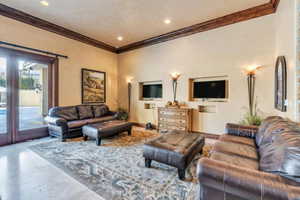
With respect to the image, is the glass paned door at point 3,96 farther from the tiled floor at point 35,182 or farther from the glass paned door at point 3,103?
the tiled floor at point 35,182

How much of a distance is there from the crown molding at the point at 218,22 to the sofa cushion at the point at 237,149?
3.29 m

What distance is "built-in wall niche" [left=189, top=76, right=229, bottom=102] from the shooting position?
13.7 feet

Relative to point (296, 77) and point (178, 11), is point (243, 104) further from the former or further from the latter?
point (178, 11)

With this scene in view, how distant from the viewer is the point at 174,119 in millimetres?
4680

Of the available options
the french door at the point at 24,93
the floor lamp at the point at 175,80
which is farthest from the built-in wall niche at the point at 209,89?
the french door at the point at 24,93

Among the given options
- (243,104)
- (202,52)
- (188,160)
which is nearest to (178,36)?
(202,52)

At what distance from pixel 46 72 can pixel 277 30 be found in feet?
20.5

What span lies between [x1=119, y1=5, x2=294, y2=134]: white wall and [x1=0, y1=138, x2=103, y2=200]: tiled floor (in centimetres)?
337

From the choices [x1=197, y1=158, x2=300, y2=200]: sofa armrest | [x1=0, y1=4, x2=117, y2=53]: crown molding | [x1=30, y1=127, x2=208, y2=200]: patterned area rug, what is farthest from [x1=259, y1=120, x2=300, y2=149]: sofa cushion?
[x1=0, y1=4, x2=117, y2=53]: crown molding

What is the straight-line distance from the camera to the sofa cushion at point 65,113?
416cm

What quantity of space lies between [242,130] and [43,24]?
5743 millimetres

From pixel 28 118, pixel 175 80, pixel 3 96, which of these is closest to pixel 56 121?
pixel 28 118

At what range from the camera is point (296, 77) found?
84.9 inches

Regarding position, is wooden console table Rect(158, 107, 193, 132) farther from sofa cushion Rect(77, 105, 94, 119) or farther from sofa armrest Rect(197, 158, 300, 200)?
sofa armrest Rect(197, 158, 300, 200)
